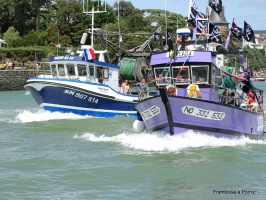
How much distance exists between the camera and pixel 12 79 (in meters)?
61.9

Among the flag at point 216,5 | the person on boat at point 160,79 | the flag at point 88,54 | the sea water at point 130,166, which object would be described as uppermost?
the flag at point 216,5

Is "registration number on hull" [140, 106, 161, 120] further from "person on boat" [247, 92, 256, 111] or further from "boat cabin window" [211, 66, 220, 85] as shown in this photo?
"person on boat" [247, 92, 256, 111]

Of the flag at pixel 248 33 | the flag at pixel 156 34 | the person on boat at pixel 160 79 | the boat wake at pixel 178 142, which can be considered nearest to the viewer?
the boat wake at pixel 178 142

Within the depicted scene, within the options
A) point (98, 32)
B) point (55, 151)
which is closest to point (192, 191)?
point (55, 151)

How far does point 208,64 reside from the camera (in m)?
19.2

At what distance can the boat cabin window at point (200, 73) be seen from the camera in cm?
1919

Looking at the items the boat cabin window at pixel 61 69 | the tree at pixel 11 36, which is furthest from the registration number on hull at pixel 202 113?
the tree at pixel 11 36

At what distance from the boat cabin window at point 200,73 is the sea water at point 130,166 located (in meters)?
2.20

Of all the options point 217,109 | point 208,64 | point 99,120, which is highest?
point 208,64

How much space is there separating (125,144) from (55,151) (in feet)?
7.62

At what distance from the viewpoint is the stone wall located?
61375mm

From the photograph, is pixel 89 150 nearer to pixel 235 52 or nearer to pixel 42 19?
pixel 235 52

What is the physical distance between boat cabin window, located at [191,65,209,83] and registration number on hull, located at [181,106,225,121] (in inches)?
73.4

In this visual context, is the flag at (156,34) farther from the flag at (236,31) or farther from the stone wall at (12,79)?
the stone wall at (12,79)
